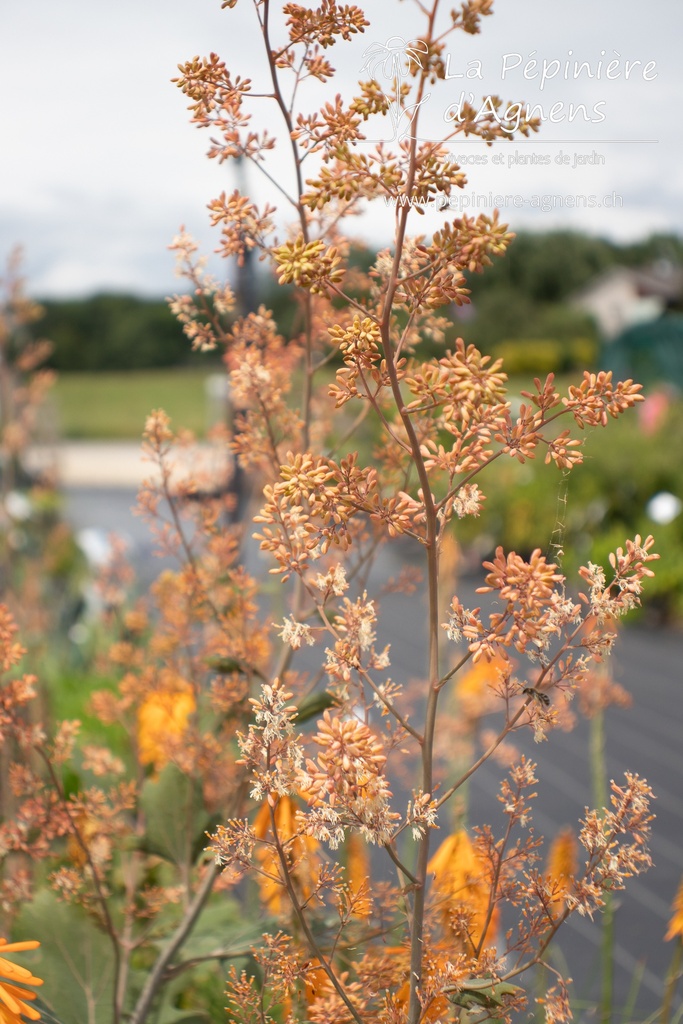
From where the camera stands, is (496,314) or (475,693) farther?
(496,314)

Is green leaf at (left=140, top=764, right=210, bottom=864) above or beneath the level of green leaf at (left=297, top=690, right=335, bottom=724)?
beneath

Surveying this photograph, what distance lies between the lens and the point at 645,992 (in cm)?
151

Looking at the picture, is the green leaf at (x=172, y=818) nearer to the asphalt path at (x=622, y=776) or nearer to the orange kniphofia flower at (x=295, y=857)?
the orange kniphofia flower at (x=295, y=857)

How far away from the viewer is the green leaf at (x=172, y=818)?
0.63 metres

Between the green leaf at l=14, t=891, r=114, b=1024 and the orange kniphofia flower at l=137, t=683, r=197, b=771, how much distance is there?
0.12 m

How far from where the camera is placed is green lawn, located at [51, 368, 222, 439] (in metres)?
22.2

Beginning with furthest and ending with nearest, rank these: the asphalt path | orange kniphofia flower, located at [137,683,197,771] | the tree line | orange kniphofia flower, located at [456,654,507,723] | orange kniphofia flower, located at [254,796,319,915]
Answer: the tree line → the asphalt path → orange kniphofia flower, located at [456,654,507,723] → orange kniphofia flower, located at [137,683,197,771] → orange kniphofia flower, located at [254,796,319,915]

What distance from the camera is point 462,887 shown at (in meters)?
0.45

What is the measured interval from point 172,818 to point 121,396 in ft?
79.0

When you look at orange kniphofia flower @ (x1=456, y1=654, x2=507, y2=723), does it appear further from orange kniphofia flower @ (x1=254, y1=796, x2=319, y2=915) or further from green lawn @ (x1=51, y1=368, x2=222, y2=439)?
green lawn @ (x1=51, y1=368, x2=222, y2=439)

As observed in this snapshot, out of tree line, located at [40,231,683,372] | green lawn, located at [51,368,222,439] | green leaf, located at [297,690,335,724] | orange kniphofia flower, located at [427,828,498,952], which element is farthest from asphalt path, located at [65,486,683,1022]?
green lawn, located at [51,368,222,439]

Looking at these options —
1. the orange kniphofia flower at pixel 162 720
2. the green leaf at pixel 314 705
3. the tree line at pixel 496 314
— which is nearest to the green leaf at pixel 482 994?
the green leaf at pixel 314 705

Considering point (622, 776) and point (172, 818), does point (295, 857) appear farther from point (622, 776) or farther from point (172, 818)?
point (622, 776)

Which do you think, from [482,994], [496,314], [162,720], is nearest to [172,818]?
[162,720]
